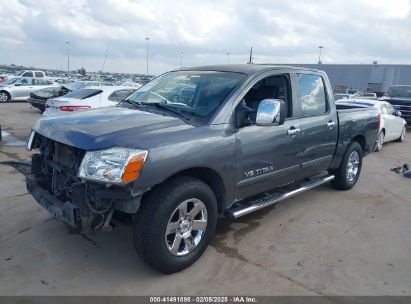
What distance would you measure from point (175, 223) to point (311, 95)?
9.15ft

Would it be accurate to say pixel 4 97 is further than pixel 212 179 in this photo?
Yes

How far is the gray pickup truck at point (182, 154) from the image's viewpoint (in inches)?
122

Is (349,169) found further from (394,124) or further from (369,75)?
(369,75)

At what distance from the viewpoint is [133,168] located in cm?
302

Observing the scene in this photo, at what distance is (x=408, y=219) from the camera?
16.8ft

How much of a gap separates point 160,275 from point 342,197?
3646 mm

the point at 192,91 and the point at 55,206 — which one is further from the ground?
the point at 192,91

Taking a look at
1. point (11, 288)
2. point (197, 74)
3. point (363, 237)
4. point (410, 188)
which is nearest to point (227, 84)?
point (197, 74)

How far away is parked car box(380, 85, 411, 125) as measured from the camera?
52.3 ft

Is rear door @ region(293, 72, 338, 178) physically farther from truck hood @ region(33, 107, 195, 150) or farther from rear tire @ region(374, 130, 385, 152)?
rear tire @ region(374, 130, 385, 152)

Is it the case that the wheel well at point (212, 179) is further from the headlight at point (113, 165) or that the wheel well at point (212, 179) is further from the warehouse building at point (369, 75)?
the warehouse building at point (369, 75)

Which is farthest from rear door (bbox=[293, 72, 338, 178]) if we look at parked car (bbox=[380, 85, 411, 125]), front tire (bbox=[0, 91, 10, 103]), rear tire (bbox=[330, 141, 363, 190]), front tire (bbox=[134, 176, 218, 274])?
front tire (bbox=[0, 91, 10, 103])

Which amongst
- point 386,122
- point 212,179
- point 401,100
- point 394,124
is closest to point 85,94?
point 212,179

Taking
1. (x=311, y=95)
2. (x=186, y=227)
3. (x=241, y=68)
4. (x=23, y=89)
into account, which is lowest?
(x=186, y=227)
